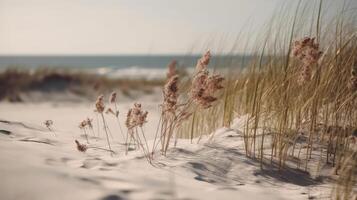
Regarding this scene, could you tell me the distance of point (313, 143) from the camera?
2.56 meters

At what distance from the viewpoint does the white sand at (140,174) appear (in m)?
1.65

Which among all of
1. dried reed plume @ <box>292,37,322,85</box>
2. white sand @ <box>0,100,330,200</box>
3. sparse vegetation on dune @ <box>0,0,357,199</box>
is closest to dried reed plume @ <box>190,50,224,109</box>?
sparse vegetation on dune @ <box>0,0,357,199</box>

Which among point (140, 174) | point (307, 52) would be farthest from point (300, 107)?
point (140, 174)

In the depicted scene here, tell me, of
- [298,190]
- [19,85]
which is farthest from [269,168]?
[19,85]

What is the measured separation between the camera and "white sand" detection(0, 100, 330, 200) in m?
1.65

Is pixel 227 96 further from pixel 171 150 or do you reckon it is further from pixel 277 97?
pixel 171 150

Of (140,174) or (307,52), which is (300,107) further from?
(140,174)

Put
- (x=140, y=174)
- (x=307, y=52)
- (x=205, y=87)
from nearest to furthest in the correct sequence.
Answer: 1. (x=140, y=174)
2. (x=307, y=52)
3. (x=205, y=87)

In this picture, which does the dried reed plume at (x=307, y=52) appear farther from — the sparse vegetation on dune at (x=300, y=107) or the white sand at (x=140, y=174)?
the white sand at (x=140, y=174)

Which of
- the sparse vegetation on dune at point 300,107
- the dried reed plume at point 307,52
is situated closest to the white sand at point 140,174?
the sparse vegetation on dune at point 300,107

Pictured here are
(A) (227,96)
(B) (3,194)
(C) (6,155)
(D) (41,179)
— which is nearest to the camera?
(B) (3,194)

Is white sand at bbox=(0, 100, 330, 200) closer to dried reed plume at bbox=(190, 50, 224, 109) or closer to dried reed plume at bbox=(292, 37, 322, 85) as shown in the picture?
dried reed plume at bbox=(190, 50, 224, 109)

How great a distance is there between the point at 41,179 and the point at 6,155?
35cm

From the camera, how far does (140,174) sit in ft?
6.57
